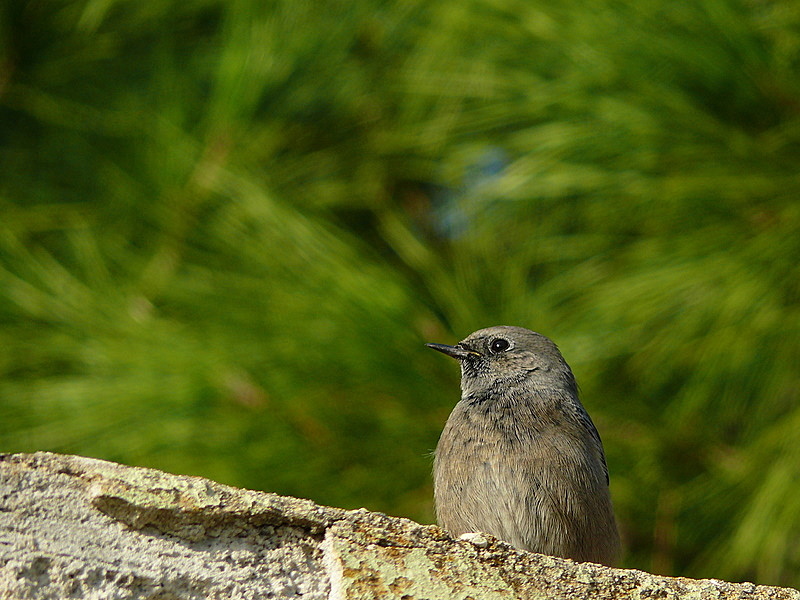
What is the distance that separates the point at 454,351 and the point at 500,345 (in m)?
0.23

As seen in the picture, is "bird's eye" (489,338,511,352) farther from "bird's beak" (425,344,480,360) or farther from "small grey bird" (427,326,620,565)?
"small grey bird" (427,326,620,565)

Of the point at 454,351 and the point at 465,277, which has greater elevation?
the point at 465,277

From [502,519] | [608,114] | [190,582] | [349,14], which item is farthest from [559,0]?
[190,582]

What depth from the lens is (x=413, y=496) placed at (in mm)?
3646

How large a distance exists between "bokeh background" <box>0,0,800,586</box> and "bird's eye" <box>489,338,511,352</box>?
130mm

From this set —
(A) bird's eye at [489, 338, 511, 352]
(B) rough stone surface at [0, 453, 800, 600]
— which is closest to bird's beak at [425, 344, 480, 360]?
(A) bird's eye at [489, 338, 511, 352]

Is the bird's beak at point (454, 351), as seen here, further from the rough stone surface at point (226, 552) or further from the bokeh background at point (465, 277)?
the rough stone surface at point (226, 552)

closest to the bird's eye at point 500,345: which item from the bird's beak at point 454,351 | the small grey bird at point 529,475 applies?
the bird's beak at point 454,351

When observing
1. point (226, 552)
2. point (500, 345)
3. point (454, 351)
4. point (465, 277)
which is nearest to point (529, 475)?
point (454, 351)

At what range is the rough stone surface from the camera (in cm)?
150

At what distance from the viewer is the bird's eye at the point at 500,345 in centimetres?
367

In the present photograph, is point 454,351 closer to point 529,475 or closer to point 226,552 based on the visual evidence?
point 529,475

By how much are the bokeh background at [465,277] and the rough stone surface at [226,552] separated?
1652mm

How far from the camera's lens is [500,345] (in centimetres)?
369
